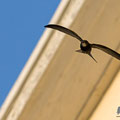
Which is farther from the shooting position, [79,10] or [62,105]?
[62,105]

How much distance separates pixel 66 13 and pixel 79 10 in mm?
41

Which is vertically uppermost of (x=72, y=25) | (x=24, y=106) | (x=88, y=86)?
(x=72, y=25)

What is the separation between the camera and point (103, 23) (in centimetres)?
103

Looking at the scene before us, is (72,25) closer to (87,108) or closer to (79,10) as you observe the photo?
(79,10)

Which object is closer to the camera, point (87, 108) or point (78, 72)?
point (78, 72)

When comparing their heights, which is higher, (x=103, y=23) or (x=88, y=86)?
(x=103, y=23)

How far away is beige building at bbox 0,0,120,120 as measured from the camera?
1019 mm

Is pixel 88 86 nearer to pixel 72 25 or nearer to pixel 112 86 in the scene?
pixel 112 86

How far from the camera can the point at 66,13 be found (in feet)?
3.40

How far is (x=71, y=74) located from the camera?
107 cm

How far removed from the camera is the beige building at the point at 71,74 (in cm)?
102

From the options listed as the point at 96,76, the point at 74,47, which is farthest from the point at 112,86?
the point at 74,47

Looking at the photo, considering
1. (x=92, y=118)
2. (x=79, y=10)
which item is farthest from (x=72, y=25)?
(x=92, y=118)

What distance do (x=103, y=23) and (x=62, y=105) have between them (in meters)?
0.24
